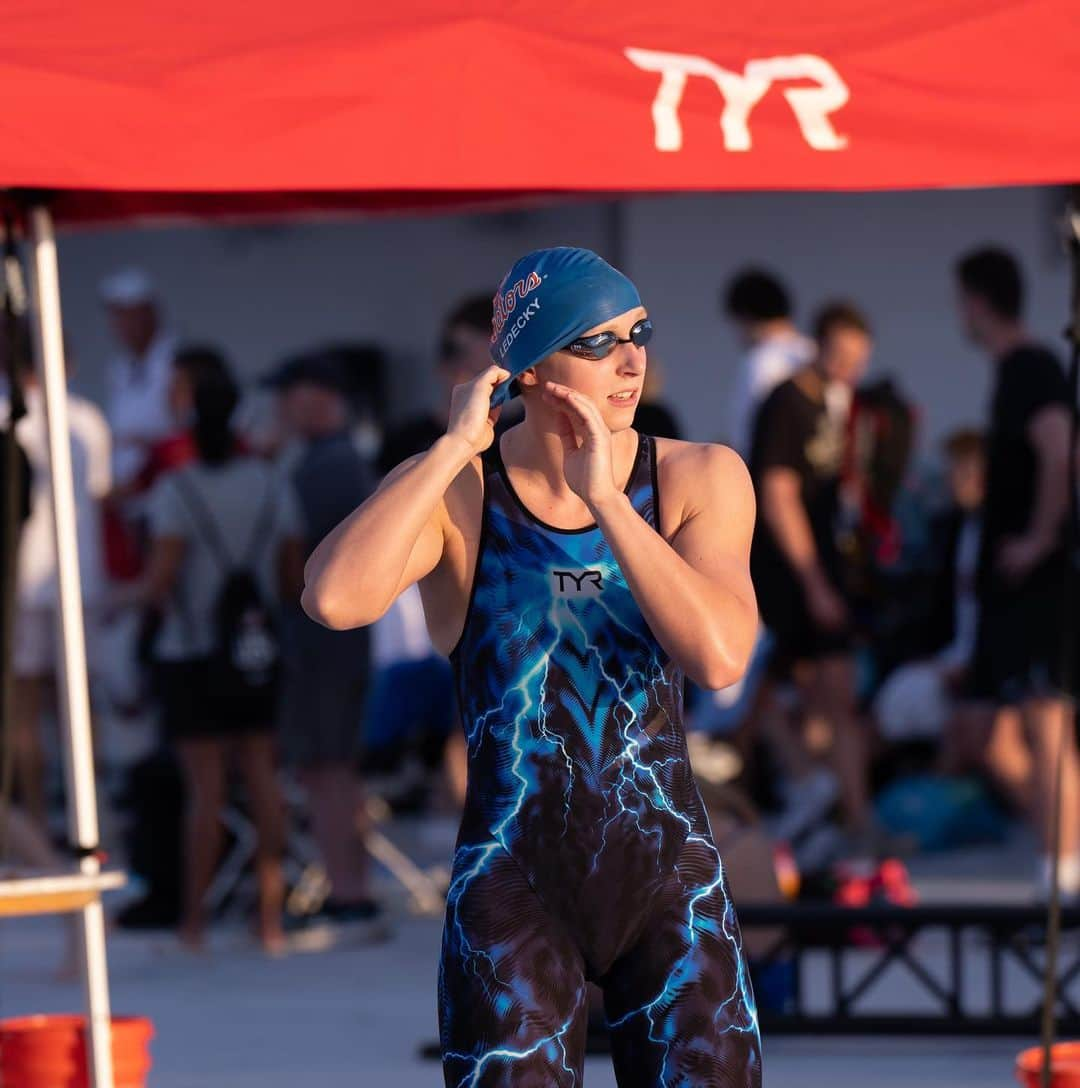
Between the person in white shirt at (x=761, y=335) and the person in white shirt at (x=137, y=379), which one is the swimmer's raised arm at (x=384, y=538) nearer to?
the person in white shirt at (x=761, y=335)

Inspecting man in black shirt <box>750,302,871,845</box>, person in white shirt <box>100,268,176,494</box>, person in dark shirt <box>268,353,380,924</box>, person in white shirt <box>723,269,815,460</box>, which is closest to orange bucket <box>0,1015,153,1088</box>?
person in dark shirt <box>268,353,380,924</box>

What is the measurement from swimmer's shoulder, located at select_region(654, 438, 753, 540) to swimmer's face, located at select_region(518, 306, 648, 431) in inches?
5.6

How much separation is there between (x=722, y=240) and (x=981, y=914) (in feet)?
30.1

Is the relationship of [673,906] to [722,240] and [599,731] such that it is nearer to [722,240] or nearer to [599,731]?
[599,731]

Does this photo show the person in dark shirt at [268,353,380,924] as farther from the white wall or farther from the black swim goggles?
the white wall

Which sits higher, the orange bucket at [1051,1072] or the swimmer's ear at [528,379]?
the swimmer's ear at [528,379]

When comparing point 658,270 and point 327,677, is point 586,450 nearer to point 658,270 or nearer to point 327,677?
point 327,677

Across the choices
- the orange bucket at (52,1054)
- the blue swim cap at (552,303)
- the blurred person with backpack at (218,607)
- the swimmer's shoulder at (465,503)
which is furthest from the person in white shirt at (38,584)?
the blue swim cap at (552,303)

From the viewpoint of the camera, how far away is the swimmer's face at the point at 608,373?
352cm

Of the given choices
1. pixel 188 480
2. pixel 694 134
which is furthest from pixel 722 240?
pixel 694 134

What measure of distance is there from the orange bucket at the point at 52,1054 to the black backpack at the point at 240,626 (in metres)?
2.89

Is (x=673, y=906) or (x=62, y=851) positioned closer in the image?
(x=673, y=906)

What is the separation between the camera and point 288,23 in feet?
13.8

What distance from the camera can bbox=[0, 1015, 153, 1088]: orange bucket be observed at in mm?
5012
